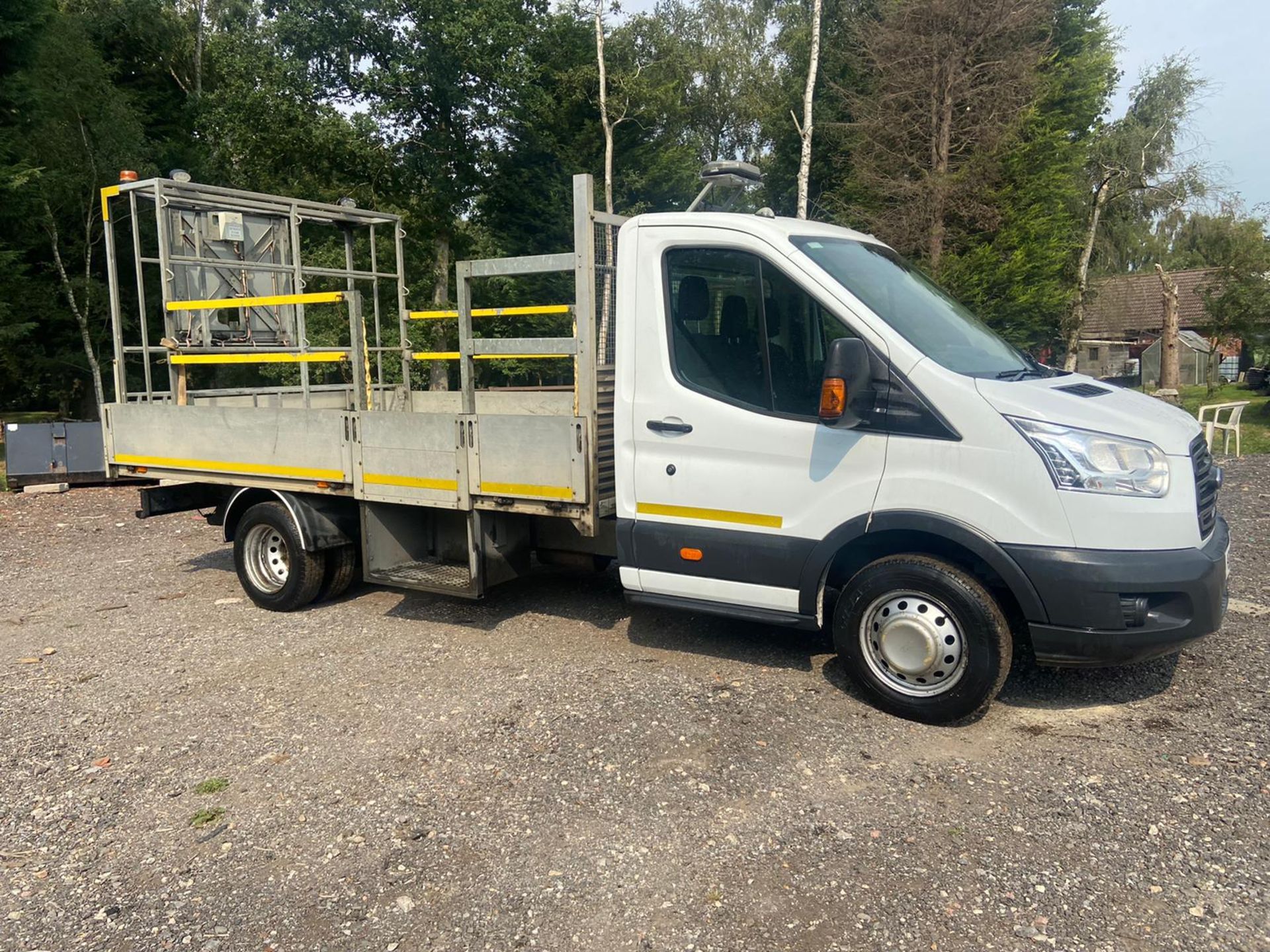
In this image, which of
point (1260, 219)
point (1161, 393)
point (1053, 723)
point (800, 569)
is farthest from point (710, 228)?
point (1260, 219)

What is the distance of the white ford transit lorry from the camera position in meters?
4.14

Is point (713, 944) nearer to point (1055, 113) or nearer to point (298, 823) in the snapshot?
point (298, 823)

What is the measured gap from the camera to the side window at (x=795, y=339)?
4.66 metres

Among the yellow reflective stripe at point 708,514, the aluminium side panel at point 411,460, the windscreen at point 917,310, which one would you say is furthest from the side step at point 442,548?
the windscreen at point 917,310

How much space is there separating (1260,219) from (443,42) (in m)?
25.7

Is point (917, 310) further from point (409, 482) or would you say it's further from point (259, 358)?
point (259, 358)

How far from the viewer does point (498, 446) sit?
553cm

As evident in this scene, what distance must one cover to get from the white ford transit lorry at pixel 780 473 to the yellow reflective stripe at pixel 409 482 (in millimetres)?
25

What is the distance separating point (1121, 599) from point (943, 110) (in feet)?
72.2

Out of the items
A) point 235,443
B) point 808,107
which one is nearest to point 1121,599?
point 235,443

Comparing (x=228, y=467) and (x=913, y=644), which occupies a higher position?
(x=228, y=467)

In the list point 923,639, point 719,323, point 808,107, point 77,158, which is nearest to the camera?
point 923,639

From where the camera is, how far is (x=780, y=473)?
4746mm

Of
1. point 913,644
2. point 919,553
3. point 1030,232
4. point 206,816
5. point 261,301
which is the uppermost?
point 1030,232
